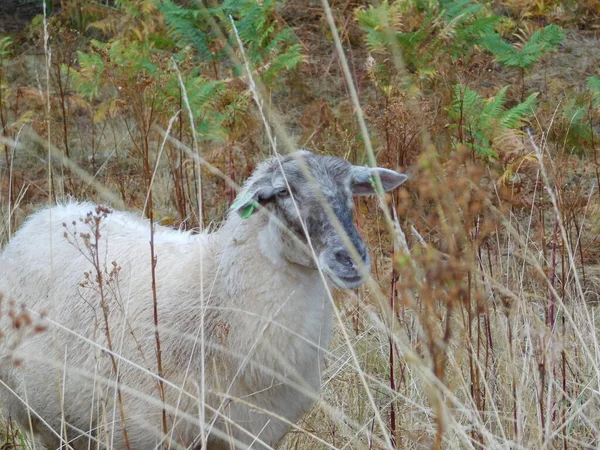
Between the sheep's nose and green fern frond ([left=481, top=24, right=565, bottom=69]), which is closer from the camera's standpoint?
the sheep's nose

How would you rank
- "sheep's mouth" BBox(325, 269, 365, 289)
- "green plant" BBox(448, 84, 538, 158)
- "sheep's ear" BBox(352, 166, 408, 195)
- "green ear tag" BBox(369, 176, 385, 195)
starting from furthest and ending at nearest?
1. "green plant" BBox(448, 84, 538, 158)
2. "sheep's ear" BBox(352, 166, 408, 195)
3. "sheep's mouth" BBox(325, 269, 365, 289)
4. "green ear tag" BBox(369, 176, 385, 195)

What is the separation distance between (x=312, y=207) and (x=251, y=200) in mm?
245

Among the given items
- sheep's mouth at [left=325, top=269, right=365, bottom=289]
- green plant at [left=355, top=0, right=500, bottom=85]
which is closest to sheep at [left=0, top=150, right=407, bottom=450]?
sheep's mouth at [left=325, top=269, right=365, bottom=289]

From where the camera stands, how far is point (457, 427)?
2.26 m

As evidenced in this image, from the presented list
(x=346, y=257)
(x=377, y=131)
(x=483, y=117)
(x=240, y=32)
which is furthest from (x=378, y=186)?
(x=240, y=32)

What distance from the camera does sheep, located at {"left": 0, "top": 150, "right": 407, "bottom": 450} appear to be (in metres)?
3.27

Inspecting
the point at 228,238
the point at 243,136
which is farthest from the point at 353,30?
the point at 228,238

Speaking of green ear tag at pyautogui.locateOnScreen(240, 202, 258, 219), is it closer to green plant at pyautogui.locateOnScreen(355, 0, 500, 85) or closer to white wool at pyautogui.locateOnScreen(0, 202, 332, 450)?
white wool at pyautogui.locateOnScreen(0, 202, 332, 450)

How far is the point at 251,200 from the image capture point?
3.38 meters

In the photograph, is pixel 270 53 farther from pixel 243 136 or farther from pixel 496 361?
pixel 496 361

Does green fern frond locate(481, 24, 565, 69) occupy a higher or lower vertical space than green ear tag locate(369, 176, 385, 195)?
lower

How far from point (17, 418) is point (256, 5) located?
13.2 ft

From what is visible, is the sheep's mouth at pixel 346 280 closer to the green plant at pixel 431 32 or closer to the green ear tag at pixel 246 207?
the green ear tag at pixel 246 207

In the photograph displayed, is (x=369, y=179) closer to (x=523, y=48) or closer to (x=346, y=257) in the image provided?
(x=346, y=257)
